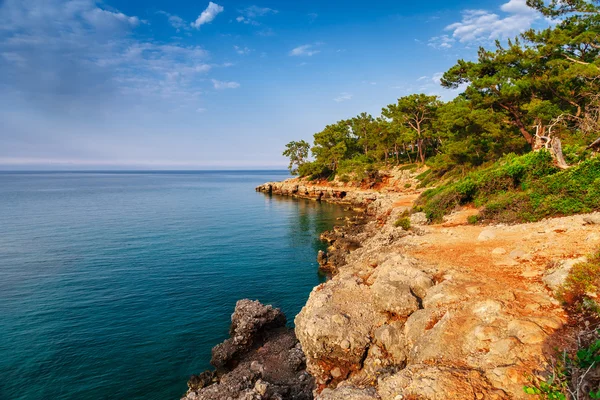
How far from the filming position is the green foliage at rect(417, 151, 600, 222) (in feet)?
60.1

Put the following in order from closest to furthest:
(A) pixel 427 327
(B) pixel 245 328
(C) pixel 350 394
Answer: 1. (C) pixel 350 394
2. (A) pixel 427 327
3. (B) pixel 245 328

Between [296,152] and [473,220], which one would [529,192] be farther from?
[296,152]

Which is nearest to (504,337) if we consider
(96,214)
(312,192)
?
(96,214)

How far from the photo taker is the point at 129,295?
2436 cm

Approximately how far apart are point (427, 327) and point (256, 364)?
8.63 metres

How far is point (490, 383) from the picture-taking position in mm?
7035

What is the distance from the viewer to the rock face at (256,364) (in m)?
12.7

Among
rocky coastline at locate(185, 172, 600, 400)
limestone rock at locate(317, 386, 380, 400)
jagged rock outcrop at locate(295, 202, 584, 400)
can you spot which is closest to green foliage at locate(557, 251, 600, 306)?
rocky coastline at locate(185, 172, 600, 400)

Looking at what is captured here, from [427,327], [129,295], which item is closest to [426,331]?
[427,327]

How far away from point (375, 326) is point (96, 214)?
212 feet

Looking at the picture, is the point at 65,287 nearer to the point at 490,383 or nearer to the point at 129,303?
the point at 129,303

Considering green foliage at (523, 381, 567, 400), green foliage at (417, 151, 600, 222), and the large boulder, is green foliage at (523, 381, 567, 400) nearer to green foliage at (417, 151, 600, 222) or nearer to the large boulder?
the large boulder

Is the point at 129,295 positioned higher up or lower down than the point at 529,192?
lower down

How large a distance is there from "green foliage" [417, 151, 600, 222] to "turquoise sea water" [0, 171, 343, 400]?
15362 mm
